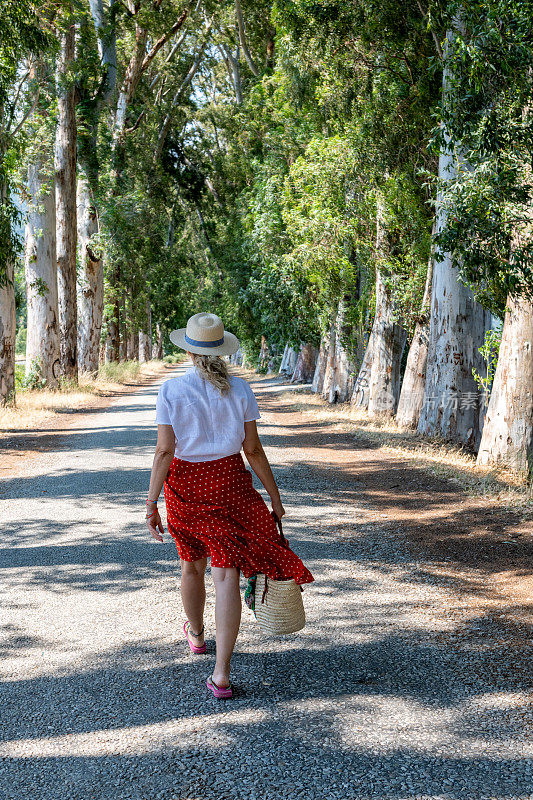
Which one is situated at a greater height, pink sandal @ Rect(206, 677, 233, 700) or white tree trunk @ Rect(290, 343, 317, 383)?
white tree trunk @ Rect(290, 343, 317, 383)

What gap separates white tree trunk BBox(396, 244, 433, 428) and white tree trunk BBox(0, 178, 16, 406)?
8522mm

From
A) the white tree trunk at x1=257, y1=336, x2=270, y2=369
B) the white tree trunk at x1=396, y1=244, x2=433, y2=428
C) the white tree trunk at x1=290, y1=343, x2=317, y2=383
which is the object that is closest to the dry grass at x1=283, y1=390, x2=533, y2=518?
the white tree trunk at x1=396, y1=244, x2=433, y2=428

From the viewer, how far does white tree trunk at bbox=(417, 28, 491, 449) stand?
45.2 feet

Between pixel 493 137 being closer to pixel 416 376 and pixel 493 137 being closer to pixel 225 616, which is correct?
pixel 225 616

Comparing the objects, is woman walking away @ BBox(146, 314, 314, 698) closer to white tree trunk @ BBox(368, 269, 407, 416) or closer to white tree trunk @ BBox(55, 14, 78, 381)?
white tree trunk @ BBox(368, 269, 407, 416)

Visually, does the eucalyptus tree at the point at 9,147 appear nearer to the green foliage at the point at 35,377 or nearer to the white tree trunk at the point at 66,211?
the green foliage at the point at 35,377

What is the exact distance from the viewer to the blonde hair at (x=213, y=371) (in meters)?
4.27

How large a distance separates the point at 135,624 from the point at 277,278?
68.8ft

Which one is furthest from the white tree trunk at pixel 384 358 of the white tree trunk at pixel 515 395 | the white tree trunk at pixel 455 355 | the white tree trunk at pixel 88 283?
the white tree trunk at pixel 88 283

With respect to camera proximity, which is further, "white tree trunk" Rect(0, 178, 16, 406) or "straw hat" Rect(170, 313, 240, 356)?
"white tree trunk" Rect(0, 178, 16, 406)

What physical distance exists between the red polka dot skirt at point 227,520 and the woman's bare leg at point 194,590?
0.15 meters

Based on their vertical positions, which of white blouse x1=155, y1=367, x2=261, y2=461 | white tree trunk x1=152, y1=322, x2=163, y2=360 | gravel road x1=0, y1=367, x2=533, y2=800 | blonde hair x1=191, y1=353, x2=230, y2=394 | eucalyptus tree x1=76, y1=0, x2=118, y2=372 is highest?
eucalyptus tree x1=76, y1=0, x2=118, y2=372

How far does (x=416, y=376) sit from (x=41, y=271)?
10877 mm

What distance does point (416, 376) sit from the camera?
16.2m
